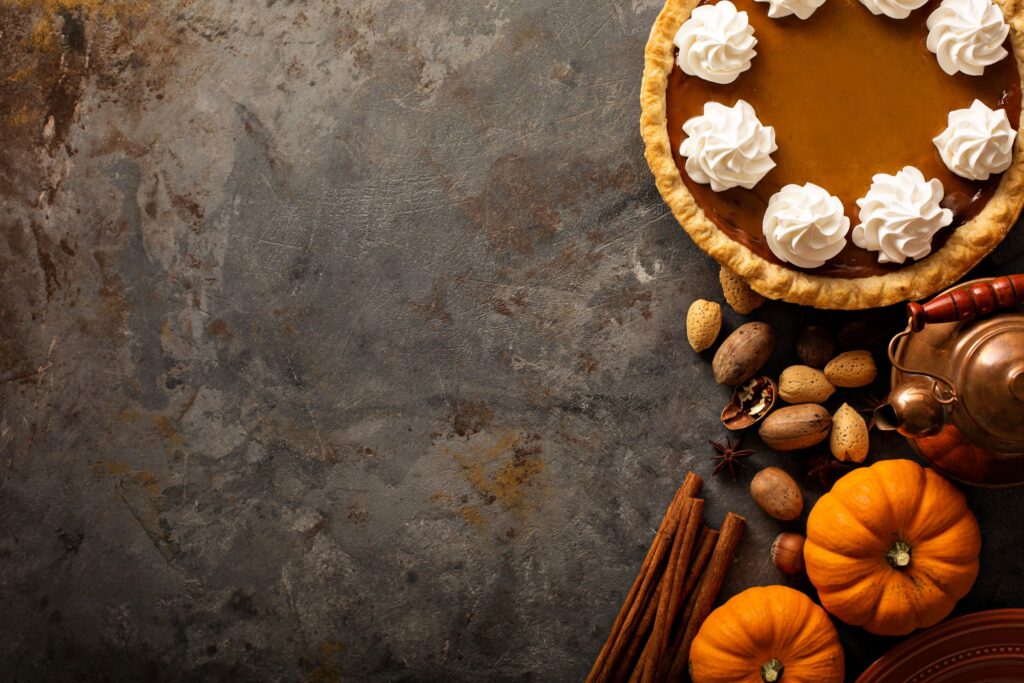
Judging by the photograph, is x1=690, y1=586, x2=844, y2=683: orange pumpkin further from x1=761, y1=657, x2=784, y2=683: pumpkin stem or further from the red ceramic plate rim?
the red ceramic plate rim

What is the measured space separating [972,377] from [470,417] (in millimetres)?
1903

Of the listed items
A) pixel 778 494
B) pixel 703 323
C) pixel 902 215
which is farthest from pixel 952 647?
pixel 902 215

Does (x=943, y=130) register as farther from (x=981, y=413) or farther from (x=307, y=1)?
(x=307, y=1)

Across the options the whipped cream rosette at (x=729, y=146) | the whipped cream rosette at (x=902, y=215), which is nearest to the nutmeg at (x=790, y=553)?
the whipped cream rosette at (x=902, y=215)

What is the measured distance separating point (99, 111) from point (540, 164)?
6.67ft

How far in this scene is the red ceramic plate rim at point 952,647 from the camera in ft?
9.86

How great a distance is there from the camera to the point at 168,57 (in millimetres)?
3535

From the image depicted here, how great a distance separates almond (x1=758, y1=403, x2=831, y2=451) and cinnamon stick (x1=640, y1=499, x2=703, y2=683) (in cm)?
40

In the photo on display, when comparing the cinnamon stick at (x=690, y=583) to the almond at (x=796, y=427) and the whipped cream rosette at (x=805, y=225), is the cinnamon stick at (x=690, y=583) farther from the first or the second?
the whipped cream rosette at (x=805, y=225)

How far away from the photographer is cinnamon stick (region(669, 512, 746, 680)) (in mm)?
3199

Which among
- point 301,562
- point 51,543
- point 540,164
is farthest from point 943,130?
point 51,543

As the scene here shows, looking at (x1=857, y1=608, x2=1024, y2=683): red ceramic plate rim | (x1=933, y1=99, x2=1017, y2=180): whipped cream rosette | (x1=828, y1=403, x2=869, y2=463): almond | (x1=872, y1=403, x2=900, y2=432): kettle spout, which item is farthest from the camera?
(x1=828, y1=403, x2=869, y2=463): almond

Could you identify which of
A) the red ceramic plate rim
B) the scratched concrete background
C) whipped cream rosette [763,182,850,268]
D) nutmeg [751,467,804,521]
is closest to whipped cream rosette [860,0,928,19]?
whipped cream rosette [763,182,850,268]

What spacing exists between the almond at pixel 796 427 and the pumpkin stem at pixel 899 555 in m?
0.48
